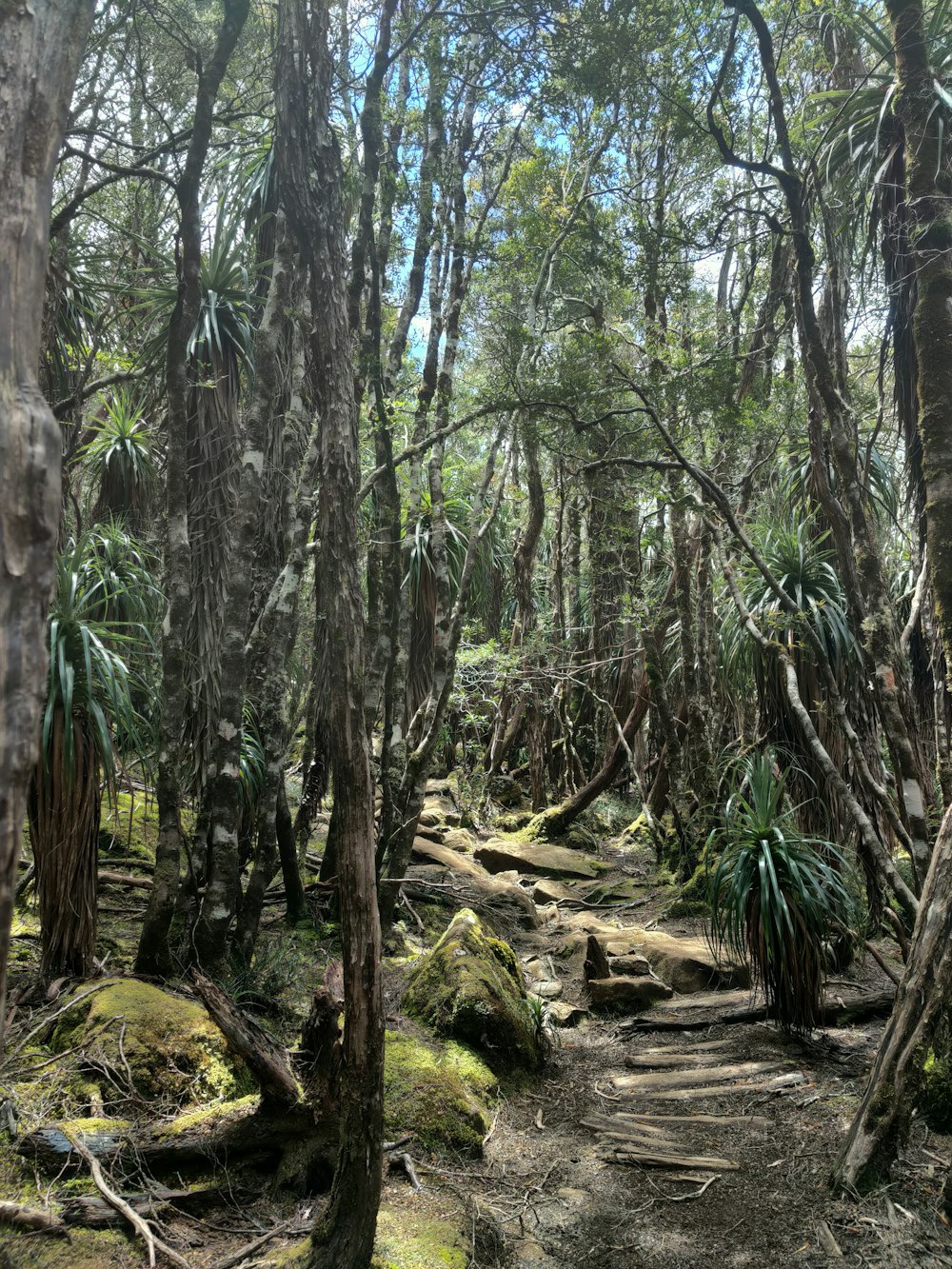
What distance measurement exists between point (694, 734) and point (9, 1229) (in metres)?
8.07

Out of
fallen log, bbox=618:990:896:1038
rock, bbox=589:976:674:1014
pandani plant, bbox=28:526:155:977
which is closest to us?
pandani plant, bbox=28:526:155:977

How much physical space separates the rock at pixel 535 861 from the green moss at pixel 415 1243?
7700 millimetres

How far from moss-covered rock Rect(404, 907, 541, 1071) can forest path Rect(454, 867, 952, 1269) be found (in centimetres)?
28

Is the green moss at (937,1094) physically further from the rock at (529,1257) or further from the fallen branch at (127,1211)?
the fallen branch at (127,1211)

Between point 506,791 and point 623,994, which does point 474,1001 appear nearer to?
point 623,994

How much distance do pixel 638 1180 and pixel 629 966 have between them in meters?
3.01

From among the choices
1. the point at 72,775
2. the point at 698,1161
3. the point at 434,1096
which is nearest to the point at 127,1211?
the point at 434,1096

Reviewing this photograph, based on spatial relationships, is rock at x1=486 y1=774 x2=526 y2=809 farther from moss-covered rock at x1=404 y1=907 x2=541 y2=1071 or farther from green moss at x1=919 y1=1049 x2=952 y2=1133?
green moss at x1=919 y1=1049 x2=952 y2=1133

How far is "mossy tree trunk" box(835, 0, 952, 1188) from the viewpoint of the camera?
320 cm

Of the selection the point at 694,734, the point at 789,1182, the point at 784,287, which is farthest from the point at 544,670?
the point at 789,1182

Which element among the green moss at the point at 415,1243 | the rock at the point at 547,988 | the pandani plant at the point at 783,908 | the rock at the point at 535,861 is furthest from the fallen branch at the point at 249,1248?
the rock at the point at 535,861

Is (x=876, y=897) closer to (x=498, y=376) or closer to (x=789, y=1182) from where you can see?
(x=789, y=1182)

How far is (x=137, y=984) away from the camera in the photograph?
13.5 feet

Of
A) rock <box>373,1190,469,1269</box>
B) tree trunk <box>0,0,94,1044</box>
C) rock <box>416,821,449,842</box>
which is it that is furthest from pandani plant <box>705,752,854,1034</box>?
rock <box>416,821,449,842</box>
